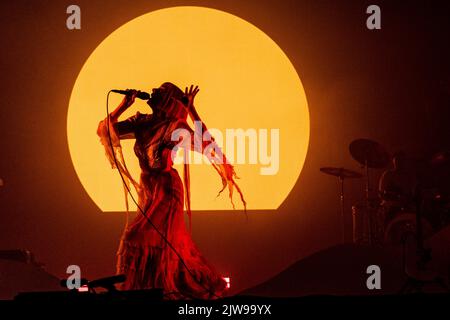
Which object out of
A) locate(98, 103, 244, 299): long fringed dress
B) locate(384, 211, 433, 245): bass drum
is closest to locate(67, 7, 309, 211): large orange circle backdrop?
locate(384, 211, 433, 245): bass drum

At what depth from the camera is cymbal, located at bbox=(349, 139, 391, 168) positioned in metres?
7.26

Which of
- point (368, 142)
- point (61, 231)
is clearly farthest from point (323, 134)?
Result: point (61, 231)

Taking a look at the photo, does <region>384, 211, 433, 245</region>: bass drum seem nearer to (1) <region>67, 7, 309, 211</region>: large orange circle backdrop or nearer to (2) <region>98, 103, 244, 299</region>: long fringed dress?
(1) <region>67, 7, 309, 211</region>: large orange circle backdrop

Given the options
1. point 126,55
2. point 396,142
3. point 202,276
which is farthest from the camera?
point 396,142

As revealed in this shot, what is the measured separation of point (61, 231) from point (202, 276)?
2.31 meters

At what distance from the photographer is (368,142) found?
7266mm

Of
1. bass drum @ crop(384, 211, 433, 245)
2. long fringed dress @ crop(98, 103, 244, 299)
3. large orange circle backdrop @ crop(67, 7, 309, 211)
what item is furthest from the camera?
large orange circle backdrop @ crop(67, 7, 309, 211)

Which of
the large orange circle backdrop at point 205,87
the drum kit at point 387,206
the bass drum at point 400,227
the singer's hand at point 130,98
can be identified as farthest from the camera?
the large orange circle backdrop at point 205,87

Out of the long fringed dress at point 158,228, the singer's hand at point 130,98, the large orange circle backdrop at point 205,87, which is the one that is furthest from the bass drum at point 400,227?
the singer's hand at point 130,98

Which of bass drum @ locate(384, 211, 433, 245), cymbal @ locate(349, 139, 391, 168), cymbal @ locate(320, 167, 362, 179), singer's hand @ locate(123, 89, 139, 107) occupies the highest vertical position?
singer's hand @ locate(123, 89, 139, 107)

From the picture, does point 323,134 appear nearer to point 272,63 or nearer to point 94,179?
point 272,63

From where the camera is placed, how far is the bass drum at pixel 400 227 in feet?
23.1

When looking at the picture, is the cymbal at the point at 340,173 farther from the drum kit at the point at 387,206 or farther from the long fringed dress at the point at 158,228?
the long fringed dress at the point at 158,228

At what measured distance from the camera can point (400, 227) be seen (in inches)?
283
